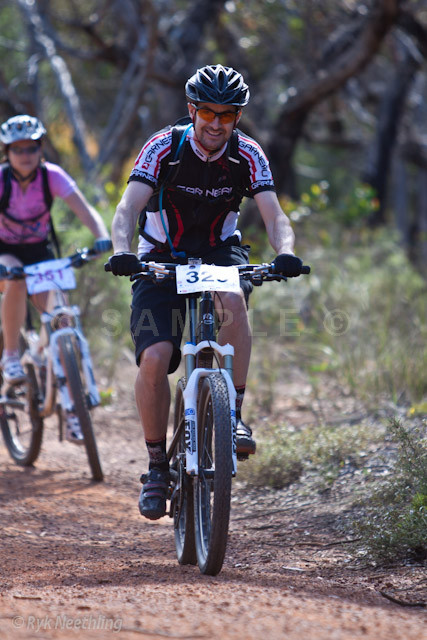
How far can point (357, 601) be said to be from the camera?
333 cm

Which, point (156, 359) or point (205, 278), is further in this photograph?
point (156, 359)

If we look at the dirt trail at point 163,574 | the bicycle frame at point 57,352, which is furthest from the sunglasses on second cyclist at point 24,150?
the dirt trail at point 163,574

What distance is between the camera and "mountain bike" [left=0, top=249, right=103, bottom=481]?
5.68m

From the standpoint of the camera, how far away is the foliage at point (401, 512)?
12.9ft

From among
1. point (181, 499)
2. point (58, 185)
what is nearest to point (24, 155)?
point (58, 185)

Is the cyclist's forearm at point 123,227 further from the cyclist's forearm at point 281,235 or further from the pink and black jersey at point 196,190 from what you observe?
the cyclist's forearm at point 281,235

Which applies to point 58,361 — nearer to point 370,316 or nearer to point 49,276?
point 49,276

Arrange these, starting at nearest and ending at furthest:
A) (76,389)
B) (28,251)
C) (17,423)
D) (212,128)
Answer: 1. (212,128)
2. (76,389)
3. (28,251)
4. (17,423)

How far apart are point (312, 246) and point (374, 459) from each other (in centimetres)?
722

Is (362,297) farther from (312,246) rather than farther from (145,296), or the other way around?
(145,296)

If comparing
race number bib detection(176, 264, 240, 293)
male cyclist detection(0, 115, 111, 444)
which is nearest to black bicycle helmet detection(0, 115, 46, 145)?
male cyclist detection(0, 115, 111, 444)

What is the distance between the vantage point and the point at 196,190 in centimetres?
421

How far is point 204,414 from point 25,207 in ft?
9.19

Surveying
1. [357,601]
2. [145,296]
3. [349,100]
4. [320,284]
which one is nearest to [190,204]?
[145,296]
